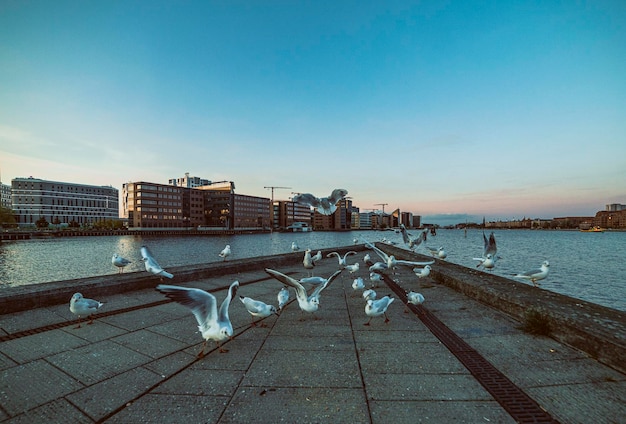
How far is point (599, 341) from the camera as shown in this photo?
184 inches

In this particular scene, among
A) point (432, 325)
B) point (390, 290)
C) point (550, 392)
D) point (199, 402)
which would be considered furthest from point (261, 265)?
point (550, 392)

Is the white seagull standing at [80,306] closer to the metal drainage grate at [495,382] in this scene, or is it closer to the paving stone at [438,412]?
the paving stone at [438,412]

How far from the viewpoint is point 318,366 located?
15.1 feet

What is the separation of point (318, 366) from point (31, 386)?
3996 mm

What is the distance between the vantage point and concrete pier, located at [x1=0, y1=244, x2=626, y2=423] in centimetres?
349

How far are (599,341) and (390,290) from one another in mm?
6433

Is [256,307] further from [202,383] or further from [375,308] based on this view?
[375,308]

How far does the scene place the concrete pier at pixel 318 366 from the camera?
349cm

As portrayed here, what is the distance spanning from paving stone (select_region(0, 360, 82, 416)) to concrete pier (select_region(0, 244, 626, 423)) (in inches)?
0.9

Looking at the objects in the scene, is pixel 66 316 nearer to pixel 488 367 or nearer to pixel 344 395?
pixel 344 395

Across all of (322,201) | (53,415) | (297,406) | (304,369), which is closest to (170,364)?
(53,415)

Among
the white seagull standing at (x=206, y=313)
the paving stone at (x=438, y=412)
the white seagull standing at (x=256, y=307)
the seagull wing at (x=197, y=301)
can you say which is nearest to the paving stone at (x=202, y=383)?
the white seagull standing at (x=206, y=313)

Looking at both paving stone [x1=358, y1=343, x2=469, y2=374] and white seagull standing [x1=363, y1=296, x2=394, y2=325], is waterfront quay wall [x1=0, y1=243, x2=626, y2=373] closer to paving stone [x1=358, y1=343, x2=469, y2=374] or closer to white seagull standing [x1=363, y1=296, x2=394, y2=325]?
paving stone [x1=358, y1=343, x2=469, y2=374]

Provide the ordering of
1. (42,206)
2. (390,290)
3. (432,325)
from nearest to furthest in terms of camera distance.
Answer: (432,325) → (390,290) → (42,206)
